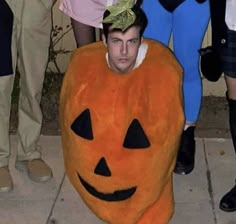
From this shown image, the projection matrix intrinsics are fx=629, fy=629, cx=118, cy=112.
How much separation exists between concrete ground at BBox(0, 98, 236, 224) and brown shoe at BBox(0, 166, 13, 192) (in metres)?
0.03

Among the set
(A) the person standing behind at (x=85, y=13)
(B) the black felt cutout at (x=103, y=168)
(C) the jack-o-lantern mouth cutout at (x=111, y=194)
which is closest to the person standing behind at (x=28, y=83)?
(A) the person standing behind at (x=85, y=13)

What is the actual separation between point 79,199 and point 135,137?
40.2 inches

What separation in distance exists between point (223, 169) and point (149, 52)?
1365 mm

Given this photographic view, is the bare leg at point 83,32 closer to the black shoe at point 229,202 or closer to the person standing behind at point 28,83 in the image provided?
the person standing behind at point 28,83


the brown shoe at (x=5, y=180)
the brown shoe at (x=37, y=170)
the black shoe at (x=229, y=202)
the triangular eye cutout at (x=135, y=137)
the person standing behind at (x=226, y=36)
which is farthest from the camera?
the brown shoe at (x=37, y=170)

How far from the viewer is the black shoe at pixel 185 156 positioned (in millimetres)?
4113

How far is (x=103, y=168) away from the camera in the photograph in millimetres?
3018

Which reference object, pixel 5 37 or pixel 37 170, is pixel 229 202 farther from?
pixel 5 37

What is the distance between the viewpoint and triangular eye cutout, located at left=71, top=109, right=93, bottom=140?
9.95 feet

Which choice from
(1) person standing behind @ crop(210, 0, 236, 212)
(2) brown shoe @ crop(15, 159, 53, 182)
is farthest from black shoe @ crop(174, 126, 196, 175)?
(2) brown shoe @ crop(15, 159, 53, 182)

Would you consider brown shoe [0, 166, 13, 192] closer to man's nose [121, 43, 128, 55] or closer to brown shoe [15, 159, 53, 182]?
brown shoe [15, 159, 53, 182]

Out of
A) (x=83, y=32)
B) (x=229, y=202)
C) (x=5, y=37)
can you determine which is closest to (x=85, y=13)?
(x=83, y=32)

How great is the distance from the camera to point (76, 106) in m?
3.09

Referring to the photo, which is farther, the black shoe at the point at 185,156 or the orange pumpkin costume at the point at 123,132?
the black shoe at the point at 185,156
